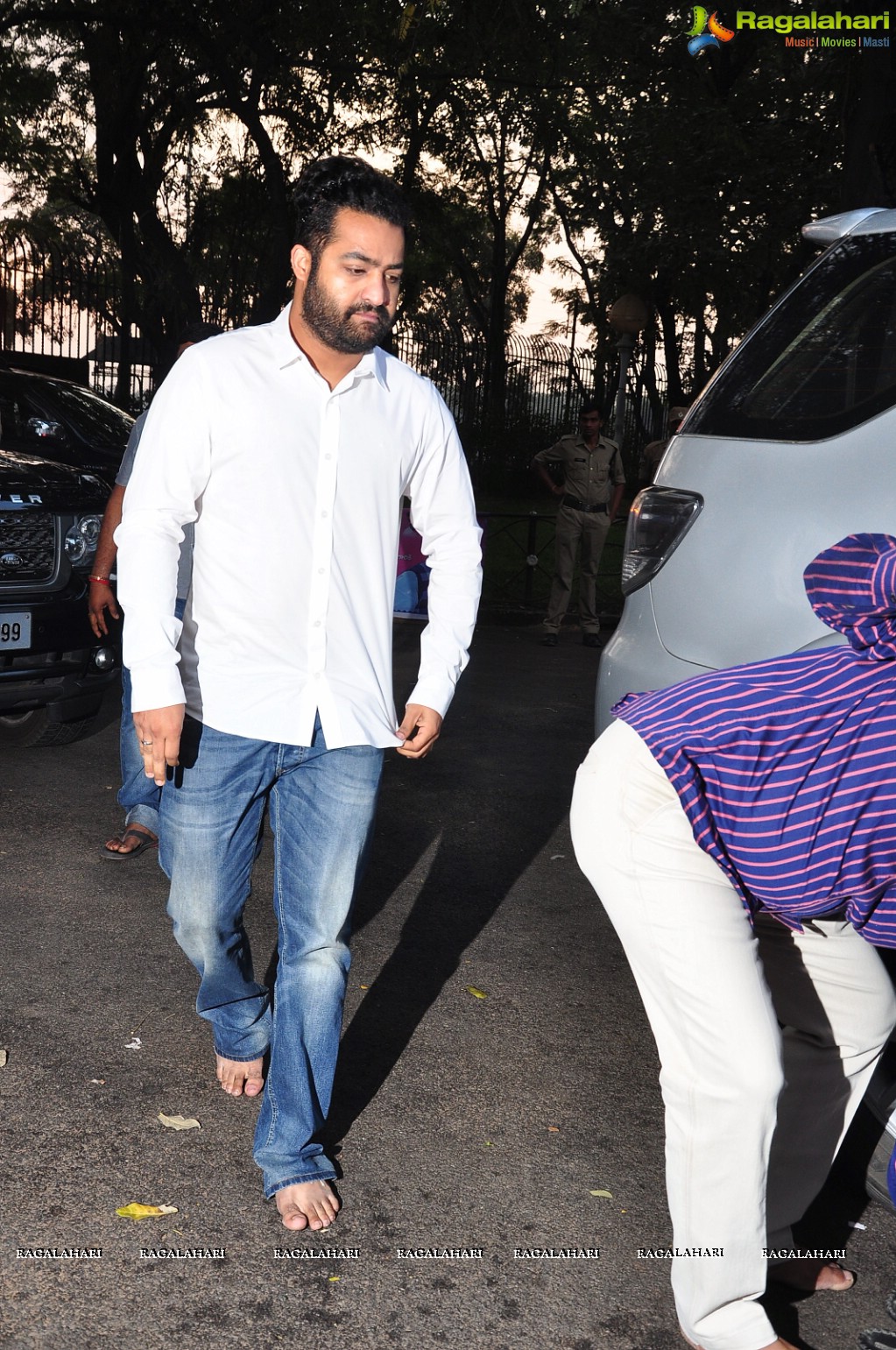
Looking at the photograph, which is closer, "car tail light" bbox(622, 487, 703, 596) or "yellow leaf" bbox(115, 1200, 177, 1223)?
"yellow leaf" bbox(115, 1200, 177, 1223)

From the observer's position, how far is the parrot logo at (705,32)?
1230 cm

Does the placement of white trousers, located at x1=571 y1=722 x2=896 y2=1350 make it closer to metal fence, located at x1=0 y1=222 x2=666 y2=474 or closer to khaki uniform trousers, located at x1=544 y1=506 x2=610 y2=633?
metal fence, located at x1=0 y1=222 x2=666 y2=474

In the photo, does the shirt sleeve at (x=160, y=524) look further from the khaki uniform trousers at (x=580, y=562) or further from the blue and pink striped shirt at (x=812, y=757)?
the khaki uniform trousers at (x=580, y=562)

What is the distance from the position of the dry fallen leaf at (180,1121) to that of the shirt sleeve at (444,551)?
114cm

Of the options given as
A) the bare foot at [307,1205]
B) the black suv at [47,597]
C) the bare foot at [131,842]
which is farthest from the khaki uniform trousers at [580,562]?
the bare foot at [307,1205]

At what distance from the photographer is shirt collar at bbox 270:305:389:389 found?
2.77 metres

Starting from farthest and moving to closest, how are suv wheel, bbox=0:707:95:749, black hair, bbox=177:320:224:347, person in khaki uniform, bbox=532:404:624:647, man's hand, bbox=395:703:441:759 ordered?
person in khaki uniform, bbox=532:404:624:647, suv wheel, bbox=0:707:95:749, black hair, bbox=177:320:224:347, man's hand, bbox=395:703:441:759

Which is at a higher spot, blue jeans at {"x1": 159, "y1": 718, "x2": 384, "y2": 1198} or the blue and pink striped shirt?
the blue and pink striped shirt

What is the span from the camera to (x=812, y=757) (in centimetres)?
204

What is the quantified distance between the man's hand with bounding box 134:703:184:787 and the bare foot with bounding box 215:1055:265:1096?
0.93 meters

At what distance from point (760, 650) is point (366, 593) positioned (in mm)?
902

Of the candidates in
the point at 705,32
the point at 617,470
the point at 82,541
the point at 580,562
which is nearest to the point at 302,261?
the point at 82,541

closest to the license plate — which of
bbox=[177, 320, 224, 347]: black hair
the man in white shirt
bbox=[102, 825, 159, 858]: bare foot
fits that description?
bbox=[102, 825, 159, 858]: bare foot

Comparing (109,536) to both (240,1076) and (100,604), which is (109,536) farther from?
(240,1076)
